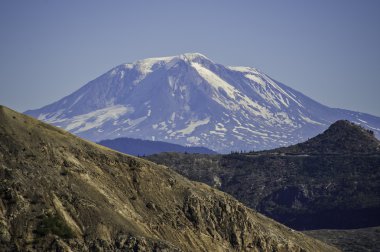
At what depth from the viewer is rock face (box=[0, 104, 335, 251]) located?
12631 cm

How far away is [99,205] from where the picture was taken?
447ft

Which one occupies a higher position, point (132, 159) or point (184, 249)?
point (132, 159)

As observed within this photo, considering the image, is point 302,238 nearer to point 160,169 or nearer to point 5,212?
point 160,169

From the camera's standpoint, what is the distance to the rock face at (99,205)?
414 ft

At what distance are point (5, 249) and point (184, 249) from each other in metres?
34.1

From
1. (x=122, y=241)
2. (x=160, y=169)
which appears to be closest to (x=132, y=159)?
(x=160, y=169)

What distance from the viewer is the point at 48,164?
140m

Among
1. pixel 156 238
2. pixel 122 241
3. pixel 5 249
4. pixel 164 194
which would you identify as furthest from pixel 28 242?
pixel 164 194

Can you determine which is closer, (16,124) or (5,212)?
(5,212)

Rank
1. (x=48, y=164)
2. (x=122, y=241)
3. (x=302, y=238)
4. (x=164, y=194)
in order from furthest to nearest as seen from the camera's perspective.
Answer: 1. (x=302, y=238)
2. (x=164, y=194)
3. (x=48, y=164)
4. (x=122, y=241)

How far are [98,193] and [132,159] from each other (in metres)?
17.1

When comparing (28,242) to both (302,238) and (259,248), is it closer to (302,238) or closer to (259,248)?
(259,248)

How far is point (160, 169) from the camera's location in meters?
162

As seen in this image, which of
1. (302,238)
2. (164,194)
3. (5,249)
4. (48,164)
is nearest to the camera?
(5,249)
